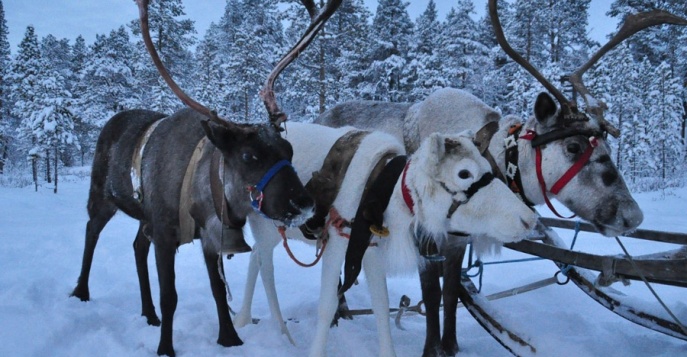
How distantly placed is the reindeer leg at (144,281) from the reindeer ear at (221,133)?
1.80m

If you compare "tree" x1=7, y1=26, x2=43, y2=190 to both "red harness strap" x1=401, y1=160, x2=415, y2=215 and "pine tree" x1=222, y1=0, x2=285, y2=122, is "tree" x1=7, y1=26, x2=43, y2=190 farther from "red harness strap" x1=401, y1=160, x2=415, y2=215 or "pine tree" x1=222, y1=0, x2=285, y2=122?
"red harness strap" x1=401, y1=160, x2=415, y2=215

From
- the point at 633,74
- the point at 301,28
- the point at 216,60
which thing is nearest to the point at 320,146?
the point at 301,28

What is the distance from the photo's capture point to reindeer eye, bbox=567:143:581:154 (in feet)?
10.4

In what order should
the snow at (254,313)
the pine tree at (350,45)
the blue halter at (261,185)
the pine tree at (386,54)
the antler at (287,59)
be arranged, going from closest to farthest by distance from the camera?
the blue halter at (261,185)
the antler at (287,59)
the snow at (254,313)
the pine tree at (350,45)
the pine tree at (386,54)

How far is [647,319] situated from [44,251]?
7.67 metres

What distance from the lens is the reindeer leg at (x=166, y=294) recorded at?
3.21m

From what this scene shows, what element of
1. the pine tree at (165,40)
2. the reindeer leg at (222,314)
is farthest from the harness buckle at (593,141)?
the pine tree at (165,40)

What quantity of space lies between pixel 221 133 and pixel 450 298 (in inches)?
90.8

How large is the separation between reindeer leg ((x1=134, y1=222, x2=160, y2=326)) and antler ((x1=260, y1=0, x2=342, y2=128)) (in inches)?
77.6

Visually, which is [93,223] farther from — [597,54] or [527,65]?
[597,54]

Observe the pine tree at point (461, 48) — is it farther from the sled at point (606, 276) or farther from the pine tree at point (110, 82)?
the sled at point (606, 276)

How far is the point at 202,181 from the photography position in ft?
10.4

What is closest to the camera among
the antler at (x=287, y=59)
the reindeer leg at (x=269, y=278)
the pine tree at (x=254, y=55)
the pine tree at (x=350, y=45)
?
the antler at (x=287, y=59)

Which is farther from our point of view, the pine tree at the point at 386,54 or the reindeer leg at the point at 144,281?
the pine tree at the point at 386,54
